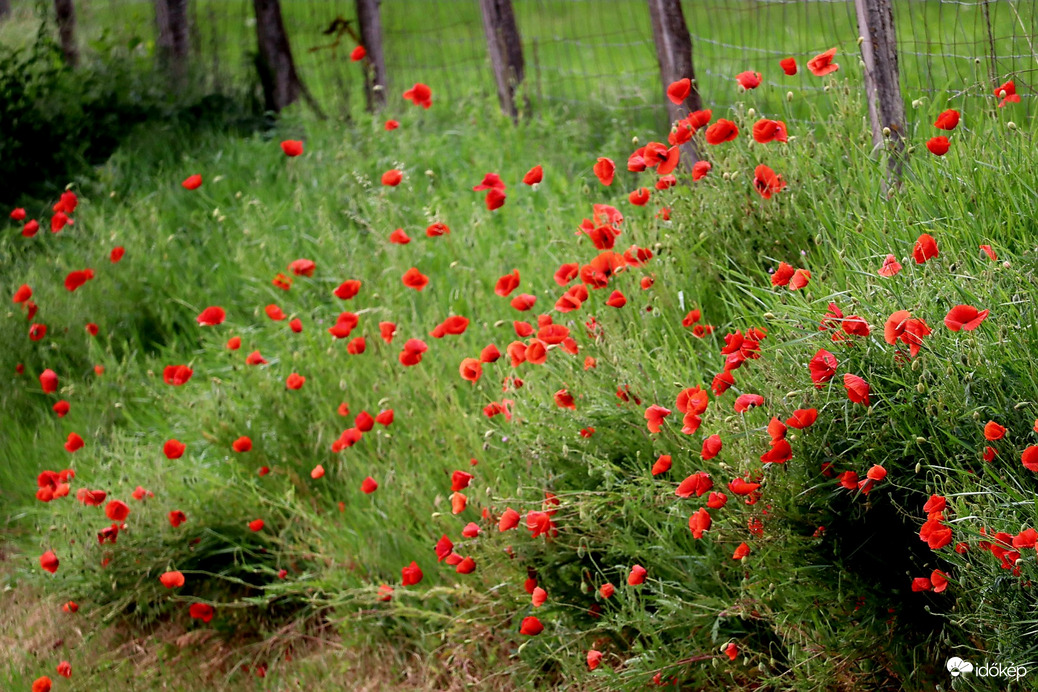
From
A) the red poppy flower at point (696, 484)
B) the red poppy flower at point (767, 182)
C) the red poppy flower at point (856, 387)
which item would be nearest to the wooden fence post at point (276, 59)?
the red poppy flower at point (767, 182)

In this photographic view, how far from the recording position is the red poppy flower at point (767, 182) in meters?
2.55

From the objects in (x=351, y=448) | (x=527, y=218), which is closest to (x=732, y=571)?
(x=351, y=448)

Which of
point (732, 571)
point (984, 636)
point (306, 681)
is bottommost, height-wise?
point (306, 681)

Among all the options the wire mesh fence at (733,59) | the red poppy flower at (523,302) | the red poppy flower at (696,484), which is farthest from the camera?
the wire mesh fence at (733,59)

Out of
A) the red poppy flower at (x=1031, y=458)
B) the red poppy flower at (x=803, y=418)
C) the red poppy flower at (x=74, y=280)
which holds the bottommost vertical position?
the red poppy flower at (x=1031, y=458)

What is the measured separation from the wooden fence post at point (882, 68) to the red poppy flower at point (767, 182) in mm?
350

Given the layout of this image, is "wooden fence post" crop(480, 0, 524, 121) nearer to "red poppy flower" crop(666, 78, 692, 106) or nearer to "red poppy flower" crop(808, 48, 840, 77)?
"red poppy flower" crop(666, 78, 692, 106)

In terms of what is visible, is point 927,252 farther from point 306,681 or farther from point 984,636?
point 306,681

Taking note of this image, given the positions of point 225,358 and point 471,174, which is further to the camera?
point 471,174

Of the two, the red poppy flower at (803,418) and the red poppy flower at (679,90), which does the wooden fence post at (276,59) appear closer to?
the red poppy flower at (679,90)

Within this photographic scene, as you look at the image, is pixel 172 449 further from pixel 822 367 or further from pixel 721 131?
pixel 822 367

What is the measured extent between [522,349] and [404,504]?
730mm

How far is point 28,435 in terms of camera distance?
414 centimetres

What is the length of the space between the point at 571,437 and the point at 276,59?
4.66 m
